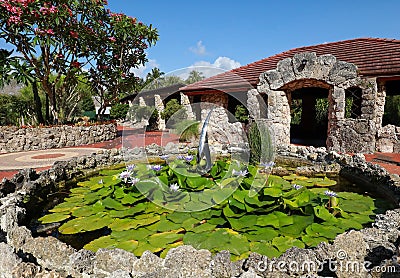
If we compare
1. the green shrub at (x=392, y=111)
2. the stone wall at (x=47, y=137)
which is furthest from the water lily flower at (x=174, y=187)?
the green shrub at (x=392, y=111)

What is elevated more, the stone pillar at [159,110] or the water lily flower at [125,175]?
Result: the stone pillar at [159,110]

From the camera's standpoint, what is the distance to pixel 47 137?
10383mm

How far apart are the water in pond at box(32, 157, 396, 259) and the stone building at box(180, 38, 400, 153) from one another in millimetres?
4692

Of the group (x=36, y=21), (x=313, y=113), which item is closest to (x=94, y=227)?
(x=36, y=21)

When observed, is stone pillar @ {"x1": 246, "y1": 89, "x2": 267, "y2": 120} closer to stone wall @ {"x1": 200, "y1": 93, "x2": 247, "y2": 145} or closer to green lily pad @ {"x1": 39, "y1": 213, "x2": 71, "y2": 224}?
stone wall @ {"x1": 200, "y1": 93, "x2": 247, "y2": 145}

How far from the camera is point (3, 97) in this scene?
676 inches

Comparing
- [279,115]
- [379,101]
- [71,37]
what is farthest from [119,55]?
[379,101]

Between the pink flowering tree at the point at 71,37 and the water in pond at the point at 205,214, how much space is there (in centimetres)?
757

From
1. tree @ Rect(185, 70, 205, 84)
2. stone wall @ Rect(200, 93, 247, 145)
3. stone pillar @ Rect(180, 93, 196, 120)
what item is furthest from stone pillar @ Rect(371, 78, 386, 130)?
stone pillar @ Rect(180, 93, 196, 120)

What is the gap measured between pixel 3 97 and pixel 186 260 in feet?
63.4

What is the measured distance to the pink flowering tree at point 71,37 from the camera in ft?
30.1

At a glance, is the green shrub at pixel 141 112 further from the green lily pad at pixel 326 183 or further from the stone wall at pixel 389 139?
the green lily pad at pixel 326 183

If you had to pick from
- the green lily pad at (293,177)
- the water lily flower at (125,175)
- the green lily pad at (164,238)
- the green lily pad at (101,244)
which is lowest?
the green lily pad at (101,244)

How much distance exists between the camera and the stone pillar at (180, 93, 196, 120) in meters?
12.5
